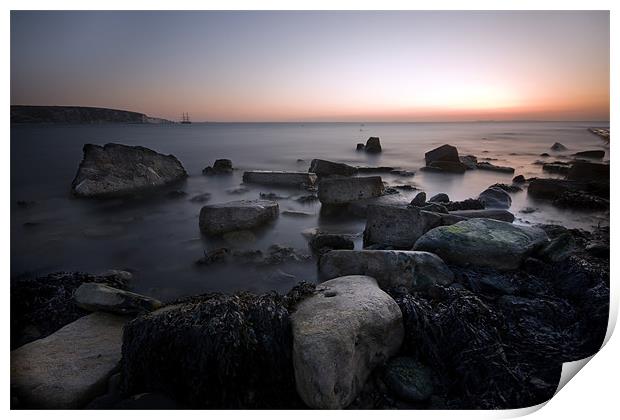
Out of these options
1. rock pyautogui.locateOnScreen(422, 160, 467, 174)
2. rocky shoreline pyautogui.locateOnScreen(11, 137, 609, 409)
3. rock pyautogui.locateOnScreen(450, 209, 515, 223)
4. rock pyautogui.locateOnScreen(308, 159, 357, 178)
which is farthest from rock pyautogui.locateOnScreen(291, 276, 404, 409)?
rock pyautogui.locateOnScreen(422, 160, 467, 174)

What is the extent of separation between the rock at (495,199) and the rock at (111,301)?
5085 mm

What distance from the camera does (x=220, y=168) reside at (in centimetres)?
820

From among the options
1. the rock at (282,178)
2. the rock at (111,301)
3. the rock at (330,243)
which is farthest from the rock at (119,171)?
the rock at (330,243)

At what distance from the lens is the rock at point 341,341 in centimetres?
A: 176

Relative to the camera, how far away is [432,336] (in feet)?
7.22

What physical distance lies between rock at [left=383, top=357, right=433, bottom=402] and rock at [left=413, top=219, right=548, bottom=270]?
133 cm

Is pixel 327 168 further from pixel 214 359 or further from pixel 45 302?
pixel 214 359

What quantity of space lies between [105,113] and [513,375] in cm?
454

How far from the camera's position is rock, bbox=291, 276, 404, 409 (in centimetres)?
176

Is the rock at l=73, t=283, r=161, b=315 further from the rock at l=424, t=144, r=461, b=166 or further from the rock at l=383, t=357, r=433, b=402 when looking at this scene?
the rock at l=424, t=144, r=461, b=166

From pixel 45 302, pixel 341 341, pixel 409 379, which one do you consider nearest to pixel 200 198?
pixel 45 302

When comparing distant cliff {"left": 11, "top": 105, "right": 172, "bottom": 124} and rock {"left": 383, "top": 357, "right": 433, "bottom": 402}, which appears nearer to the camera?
rock {"left": 383, "top": 357, "right": 433, "bottom": 402}

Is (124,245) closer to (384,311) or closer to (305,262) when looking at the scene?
(305,262)

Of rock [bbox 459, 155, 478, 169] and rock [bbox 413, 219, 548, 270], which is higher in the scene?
rock [bbox 459, 155, 478, 169]
